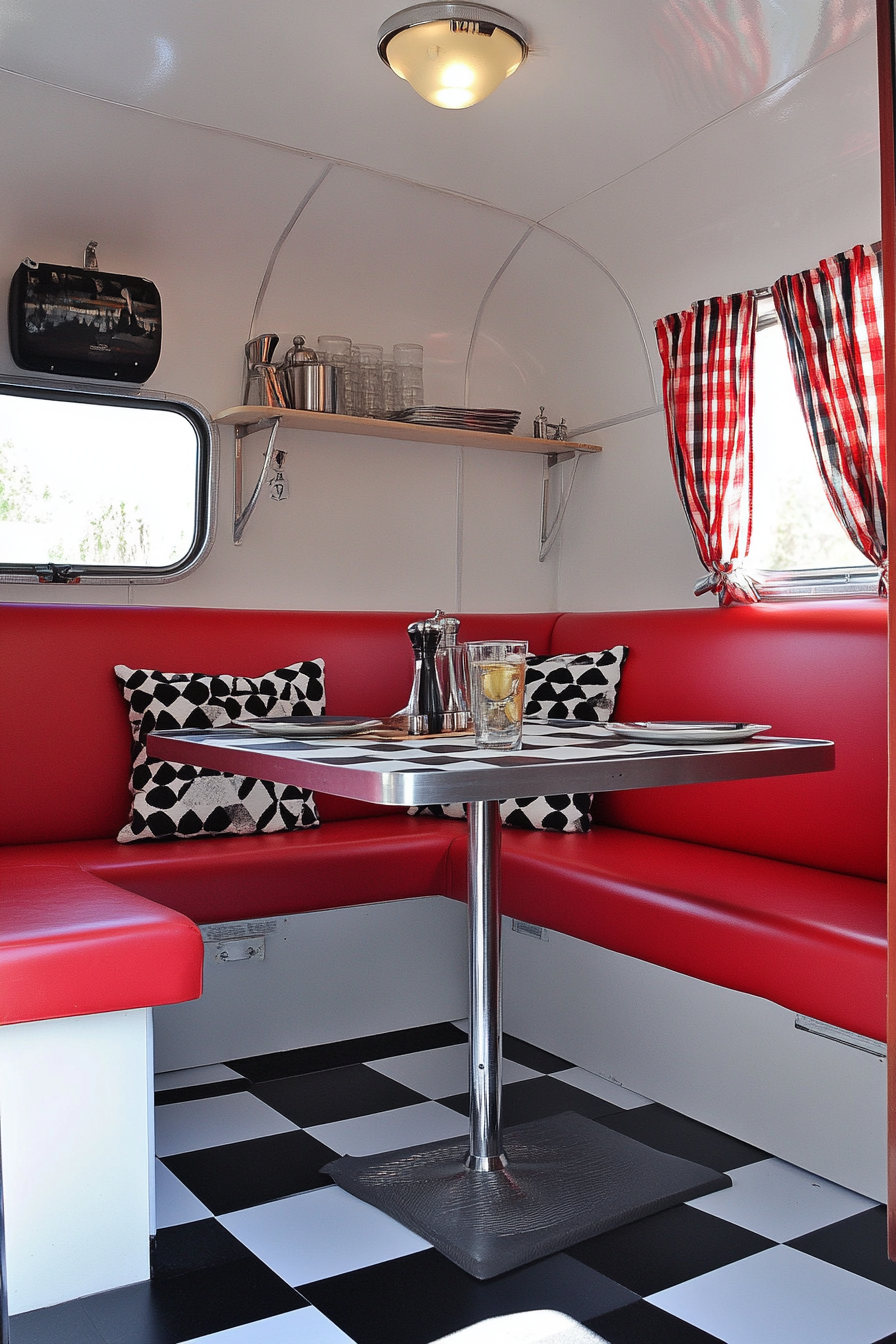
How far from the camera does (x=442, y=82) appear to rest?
9.18ft

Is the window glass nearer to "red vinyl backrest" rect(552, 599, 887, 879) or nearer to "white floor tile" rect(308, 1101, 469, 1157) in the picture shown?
"red vinyl backrest" rect(552, 599, 887, 879)

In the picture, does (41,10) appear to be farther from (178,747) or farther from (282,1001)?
(282,1001)

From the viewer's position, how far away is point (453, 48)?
2703mm

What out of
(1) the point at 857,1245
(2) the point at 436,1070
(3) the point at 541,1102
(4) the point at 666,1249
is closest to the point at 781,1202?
(1) the point at 857,1245

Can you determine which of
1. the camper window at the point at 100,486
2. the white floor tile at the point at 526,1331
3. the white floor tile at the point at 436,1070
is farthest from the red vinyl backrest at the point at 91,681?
the white floor tile at the point at 526,1331

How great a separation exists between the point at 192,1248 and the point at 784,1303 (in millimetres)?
940

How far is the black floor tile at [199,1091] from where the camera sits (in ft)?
8.39

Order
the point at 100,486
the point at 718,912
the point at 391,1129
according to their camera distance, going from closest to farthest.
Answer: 1. the point at 718,912
2. the point at 391,1129
3. the point at 100,486

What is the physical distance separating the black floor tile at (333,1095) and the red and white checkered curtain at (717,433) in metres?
1.68

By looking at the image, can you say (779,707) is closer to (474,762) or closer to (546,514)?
(474,762)

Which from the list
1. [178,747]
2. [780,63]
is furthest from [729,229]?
[178,747]

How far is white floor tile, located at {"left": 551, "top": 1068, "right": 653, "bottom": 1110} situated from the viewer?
254cm

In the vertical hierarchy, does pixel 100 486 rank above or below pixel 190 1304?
above

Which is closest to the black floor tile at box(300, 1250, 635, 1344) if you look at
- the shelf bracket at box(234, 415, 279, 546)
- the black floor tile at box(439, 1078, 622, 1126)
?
the black floor tile at box(439, 1078, 622, 1126)
